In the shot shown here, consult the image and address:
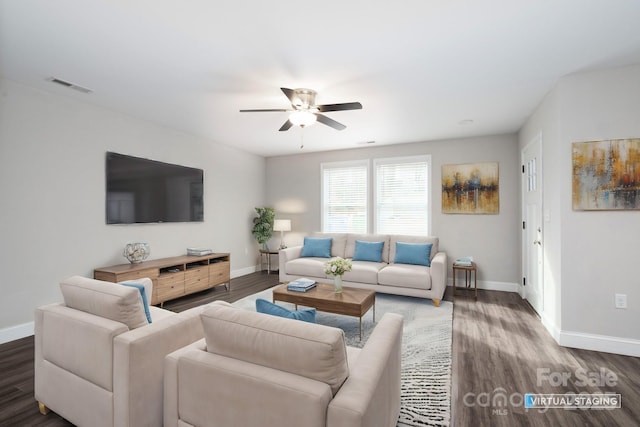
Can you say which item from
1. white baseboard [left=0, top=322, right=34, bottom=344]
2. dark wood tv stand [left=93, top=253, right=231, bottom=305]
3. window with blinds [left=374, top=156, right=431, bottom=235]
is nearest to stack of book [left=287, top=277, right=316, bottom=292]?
dark wood tv stand [left=93, top=253, right=231, bottom=305]

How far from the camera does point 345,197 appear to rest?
6.24 m

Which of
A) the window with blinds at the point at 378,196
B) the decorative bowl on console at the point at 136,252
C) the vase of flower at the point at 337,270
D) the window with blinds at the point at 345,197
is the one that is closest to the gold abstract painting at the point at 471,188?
the window with blinds at the point at 378,196

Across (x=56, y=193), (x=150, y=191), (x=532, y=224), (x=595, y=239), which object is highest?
(x=150, y=191)

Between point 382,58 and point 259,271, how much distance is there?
16.5 feet

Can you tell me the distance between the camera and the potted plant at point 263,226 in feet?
20.7

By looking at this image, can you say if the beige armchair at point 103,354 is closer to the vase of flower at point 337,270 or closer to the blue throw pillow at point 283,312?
the blue throw pillow at point 283,312

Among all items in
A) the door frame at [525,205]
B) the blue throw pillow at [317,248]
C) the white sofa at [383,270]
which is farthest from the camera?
the blue throw pillow at [317,248]

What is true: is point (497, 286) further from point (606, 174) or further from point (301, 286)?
point (301, 286)

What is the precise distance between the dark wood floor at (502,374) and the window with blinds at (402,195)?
2089mm

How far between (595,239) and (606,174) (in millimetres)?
605

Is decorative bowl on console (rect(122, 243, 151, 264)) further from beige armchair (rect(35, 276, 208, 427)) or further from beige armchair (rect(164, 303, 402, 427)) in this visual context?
beige armchair (rect(164, 303, 402, 427))

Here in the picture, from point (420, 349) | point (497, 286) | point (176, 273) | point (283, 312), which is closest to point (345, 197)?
→ point (497, 286)

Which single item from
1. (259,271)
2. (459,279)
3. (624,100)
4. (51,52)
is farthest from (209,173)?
(624,100)

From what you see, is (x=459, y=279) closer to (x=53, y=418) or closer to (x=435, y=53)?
(x=435, y=53)
